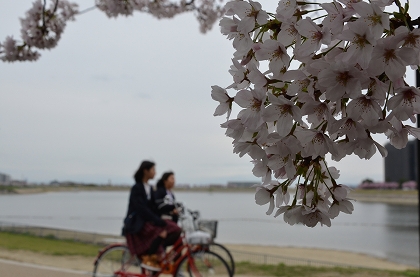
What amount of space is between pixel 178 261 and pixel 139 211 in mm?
619

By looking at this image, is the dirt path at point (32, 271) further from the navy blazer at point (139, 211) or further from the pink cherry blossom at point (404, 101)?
the pink cherry blossom at point (404, 101)

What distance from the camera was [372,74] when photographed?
17.4 inches

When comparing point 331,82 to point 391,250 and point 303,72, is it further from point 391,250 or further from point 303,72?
point 391,250

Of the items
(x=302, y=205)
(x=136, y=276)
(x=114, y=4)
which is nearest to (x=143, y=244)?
(x=136, y=276)

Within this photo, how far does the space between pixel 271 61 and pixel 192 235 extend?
3513mm

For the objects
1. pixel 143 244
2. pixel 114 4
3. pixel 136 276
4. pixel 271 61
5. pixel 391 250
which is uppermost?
pixel 114 4

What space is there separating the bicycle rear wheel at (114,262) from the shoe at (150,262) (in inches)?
6.8

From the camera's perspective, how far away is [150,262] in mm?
3838

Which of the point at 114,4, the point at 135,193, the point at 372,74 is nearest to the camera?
the point at 372,74

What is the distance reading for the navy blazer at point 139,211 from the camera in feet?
11.9

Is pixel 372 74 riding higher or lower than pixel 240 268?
higher

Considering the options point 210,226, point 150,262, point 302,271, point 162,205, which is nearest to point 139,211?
point 162,205

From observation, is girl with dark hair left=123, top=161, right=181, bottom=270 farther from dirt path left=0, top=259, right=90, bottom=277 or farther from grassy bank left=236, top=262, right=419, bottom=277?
grassy bank left=236, top=262, right=419, bottom=277

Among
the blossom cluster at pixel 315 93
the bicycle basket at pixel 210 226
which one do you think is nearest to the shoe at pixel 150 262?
the bicycle basket at pixel 210 226
